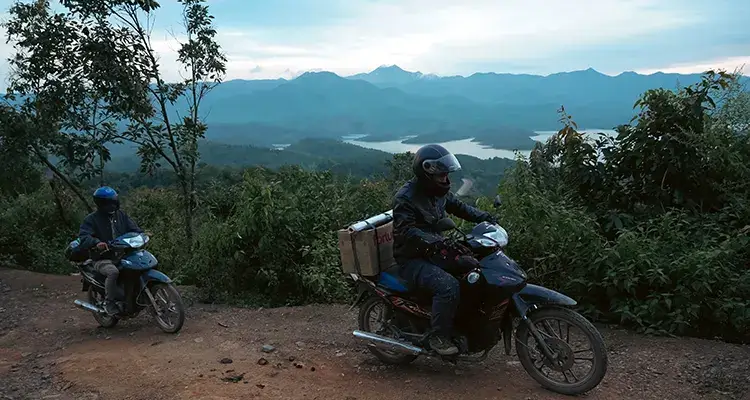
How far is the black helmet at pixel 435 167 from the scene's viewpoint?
403 cm

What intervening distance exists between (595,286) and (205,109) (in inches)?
291

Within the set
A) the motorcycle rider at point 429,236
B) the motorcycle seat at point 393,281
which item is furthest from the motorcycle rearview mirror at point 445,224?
the motorcycle seat at point 393,281

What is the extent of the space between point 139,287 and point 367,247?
10.2 ft

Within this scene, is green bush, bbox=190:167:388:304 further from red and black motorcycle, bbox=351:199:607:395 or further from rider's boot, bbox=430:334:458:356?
rider's boot, bbox=430:334:458:356

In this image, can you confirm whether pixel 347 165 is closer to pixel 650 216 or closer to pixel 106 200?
Result: pixel 106 200

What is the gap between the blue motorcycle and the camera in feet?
19.1

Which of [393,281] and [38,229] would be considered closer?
[393,281]

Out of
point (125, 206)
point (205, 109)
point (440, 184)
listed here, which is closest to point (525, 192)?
point (440, 184)

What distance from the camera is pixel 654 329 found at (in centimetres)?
513

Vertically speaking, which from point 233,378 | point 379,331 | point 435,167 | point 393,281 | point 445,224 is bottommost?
point 233,378

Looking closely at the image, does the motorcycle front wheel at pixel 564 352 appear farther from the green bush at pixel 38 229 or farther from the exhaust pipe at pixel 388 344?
the green bush at pixel 38 229

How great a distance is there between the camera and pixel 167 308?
5840mm

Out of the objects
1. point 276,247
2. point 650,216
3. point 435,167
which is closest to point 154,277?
point 276,247

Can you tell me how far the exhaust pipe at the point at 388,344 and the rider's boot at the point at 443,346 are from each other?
0.17 metres
